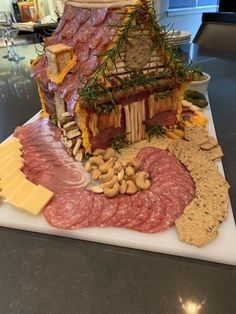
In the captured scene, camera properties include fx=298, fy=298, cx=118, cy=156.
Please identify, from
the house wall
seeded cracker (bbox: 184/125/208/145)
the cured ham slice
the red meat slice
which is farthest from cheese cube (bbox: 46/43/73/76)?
the house wall

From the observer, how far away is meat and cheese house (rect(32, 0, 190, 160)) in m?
0.80

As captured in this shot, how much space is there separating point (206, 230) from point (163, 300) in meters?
0.18

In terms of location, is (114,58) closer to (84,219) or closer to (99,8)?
(99,8)

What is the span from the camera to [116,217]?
694 mm

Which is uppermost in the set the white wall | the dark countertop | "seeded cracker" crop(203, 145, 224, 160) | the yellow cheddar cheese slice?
the yellow cheddar cheese slice

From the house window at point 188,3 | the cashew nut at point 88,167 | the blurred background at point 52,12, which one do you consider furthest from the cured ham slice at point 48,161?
the house window at point 188,3

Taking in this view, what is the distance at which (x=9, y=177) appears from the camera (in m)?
0.78

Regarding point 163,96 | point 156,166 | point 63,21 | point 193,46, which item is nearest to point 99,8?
point 63,21

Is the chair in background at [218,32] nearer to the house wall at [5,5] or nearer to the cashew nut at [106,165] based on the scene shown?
the cashew nut at [106,165]

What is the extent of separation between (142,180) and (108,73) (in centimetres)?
31

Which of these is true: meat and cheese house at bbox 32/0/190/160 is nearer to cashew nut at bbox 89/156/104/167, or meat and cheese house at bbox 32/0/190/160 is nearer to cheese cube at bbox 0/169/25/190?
cashew nut at bbox 89/156/104/167

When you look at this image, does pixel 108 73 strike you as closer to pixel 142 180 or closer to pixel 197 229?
pixel 142 180

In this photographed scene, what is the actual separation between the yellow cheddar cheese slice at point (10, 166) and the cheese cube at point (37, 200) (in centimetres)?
13

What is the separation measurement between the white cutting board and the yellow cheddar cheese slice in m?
0.13
